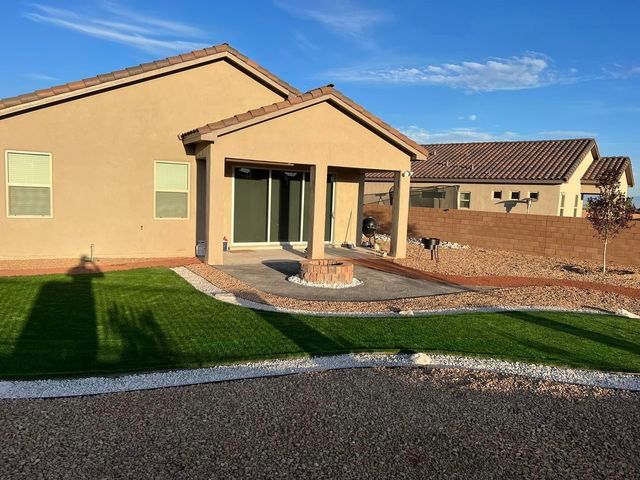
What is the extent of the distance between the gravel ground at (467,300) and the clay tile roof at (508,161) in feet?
47.4

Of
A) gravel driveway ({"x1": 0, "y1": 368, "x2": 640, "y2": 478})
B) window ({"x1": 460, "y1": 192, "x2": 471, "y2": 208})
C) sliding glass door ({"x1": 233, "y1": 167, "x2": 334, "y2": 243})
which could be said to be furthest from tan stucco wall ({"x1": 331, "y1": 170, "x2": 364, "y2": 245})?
gravel driveway ({"x1": 0, "y1": 368, "x2": 640, "y2": 478})

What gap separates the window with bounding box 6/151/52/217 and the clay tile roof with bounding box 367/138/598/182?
18.7m

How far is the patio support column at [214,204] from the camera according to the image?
1281 centimetres

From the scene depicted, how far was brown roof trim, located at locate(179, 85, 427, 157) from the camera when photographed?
12.8 m

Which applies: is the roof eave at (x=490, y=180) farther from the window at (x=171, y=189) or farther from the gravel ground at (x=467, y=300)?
the window at (x=171, y=189)

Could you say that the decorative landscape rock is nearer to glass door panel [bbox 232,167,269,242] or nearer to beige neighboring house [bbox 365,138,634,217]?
glass door panel [bbox 232,167,269,242]

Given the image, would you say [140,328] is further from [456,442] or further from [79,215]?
[79,215]

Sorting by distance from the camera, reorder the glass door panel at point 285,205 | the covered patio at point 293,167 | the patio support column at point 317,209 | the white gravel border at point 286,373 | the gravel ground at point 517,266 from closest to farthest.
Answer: the white gravel border at point 286,373
the covered patio at point 293,167
the patio support column at point 317,209
the gravel ground at point 517,266
the glass door panel at point 285,205

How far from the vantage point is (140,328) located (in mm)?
7672

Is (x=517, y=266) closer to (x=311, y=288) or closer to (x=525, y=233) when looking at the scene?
(x=525, y=233)

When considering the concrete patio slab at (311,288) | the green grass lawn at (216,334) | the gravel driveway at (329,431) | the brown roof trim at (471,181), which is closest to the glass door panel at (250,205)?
the concrete patio slab at (311,288)

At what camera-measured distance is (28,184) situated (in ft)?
42.1

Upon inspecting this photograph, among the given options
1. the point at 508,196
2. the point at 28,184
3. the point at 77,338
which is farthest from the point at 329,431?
the point at 508,196

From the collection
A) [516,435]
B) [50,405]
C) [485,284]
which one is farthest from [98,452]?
[485,284]
